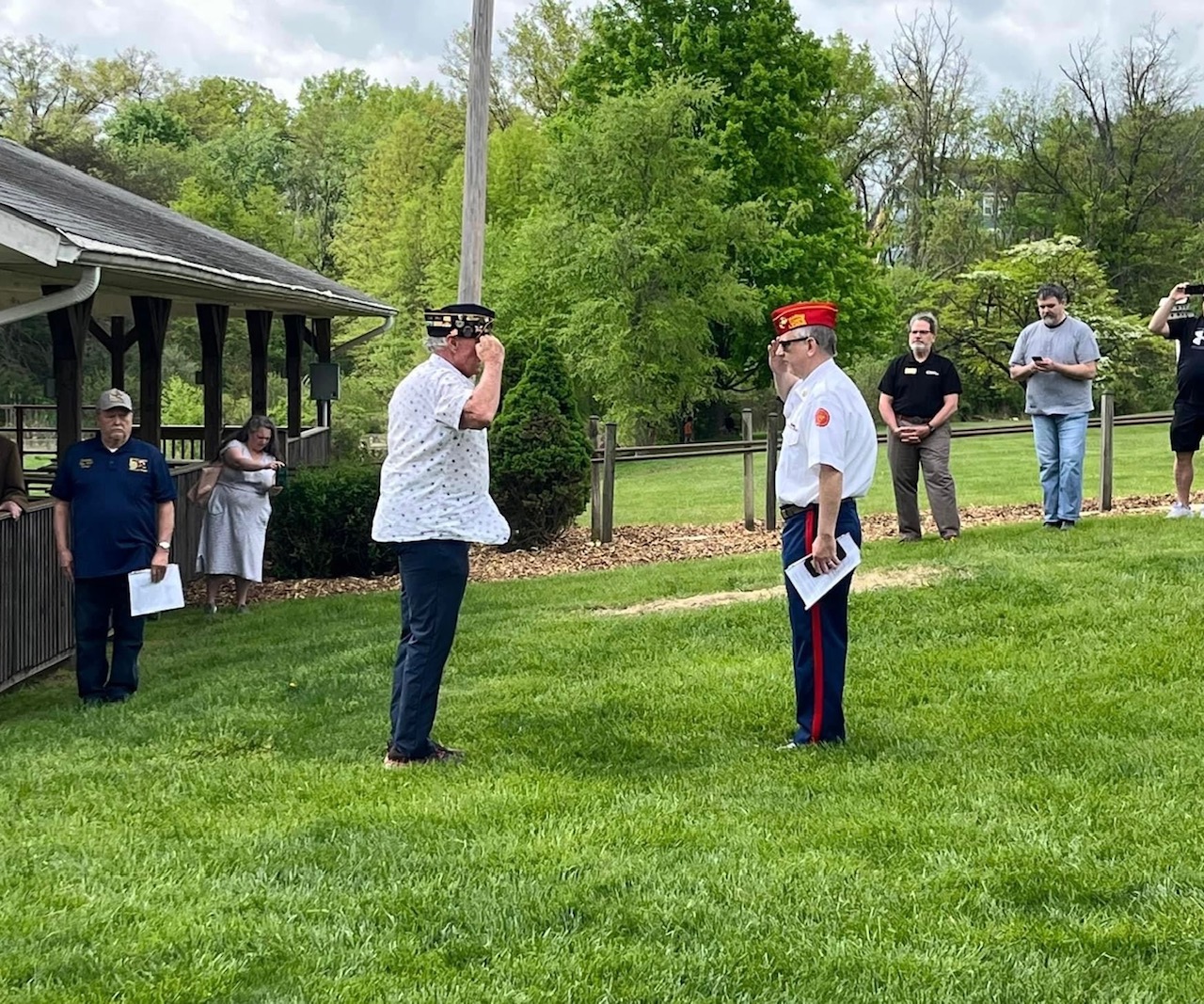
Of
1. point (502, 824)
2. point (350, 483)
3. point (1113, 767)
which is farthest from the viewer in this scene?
point (350, 483)

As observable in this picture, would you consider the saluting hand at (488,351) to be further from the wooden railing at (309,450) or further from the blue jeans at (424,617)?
the wooden railing at (309,450)

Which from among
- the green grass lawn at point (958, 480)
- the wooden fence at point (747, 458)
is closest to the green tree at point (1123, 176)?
the green grass lawn at point (958, 480)

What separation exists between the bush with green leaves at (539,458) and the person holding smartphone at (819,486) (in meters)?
8.34

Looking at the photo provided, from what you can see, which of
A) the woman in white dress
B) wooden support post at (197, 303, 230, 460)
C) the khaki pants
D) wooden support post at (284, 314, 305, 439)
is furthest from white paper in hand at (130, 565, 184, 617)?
wooden support post at (284, 314, 305, 439)

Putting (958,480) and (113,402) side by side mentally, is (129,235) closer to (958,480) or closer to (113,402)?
(113,402)

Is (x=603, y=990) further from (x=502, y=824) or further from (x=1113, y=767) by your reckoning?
(x=1113, y=767)

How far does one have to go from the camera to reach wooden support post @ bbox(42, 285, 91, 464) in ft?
29.1

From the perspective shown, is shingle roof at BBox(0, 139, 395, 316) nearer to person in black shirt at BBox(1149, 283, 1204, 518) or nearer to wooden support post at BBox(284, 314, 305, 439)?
wooden support post at BBox(284, 314, 305, 439)

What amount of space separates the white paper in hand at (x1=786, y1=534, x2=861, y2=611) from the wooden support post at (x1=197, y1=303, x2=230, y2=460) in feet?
30.5

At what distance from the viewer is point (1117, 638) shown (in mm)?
6871

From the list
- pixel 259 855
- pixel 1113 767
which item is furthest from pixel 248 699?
pixel 1113 767

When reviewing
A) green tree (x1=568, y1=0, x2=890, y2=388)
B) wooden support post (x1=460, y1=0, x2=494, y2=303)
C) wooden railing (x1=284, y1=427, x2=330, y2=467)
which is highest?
green tree (x1=568, y1=0, x2=890, y2=388)

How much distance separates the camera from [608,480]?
1400 cm

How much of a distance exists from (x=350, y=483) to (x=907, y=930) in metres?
9.86
